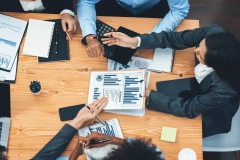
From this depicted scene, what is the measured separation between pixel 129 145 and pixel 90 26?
694 mm

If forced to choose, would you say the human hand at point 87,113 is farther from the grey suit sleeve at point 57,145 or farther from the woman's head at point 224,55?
the woman's head at point 224,55

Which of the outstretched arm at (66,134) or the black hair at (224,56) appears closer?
the black hair at (224,56)

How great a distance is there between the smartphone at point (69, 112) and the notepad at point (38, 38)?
29cm

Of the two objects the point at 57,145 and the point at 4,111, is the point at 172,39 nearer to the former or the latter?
the point at 57,145

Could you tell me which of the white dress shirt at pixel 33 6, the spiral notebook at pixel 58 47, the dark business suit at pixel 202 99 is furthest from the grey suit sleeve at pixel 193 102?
the white dress shirt at pixel 33 6

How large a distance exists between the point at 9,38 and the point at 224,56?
105 centimetres

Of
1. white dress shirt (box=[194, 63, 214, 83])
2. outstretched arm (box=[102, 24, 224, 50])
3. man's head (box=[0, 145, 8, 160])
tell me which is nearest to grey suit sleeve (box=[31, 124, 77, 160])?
man's head (box=[0, 145, 8, 160])

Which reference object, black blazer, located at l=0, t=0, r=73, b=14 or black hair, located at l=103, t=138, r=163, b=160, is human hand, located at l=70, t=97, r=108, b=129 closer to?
black hair, located at l=103, t=138, r=163, b=160

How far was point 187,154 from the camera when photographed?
66.7 inches

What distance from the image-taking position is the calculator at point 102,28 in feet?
6.32

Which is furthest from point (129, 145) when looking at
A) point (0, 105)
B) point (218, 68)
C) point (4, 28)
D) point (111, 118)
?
point (4, 28)

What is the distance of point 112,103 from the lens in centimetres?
175

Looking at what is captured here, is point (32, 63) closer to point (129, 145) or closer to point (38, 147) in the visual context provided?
point (38, 147)

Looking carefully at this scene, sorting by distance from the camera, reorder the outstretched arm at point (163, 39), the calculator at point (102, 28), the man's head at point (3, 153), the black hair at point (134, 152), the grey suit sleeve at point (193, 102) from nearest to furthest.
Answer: the black hair at point (134, 152) → the man's head at point (3, 153) → the grey suit sleeve at point (193, 102) → the outstretched arm at point (163, 39) → the calculator at point (102, 28)
